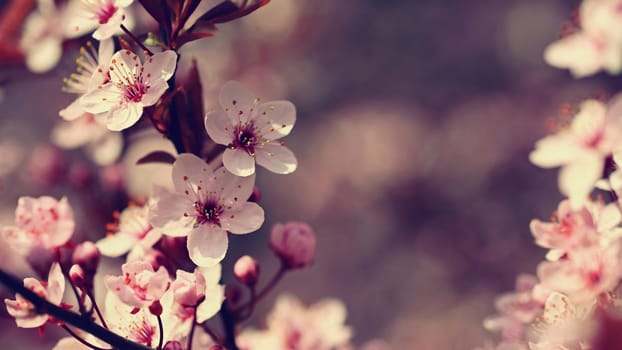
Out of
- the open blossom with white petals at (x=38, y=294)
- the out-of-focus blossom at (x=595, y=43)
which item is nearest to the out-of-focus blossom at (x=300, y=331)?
the open blossom with white petals at (x=38, y=294)

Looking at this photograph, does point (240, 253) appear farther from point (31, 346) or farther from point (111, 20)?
point (111, 20)

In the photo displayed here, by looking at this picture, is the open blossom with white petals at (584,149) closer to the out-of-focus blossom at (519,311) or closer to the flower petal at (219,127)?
the out-of-focus blossom at (519,311)

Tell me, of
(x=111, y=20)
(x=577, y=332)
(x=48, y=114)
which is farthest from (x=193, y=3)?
(x=48, y=114)

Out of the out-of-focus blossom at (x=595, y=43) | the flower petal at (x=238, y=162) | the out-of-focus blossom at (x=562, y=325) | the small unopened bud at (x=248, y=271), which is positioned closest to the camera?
the out-of-focus blossom at (x=562, y=325)

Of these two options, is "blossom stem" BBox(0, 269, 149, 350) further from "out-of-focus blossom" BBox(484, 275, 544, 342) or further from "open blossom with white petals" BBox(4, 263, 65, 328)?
"out-of-focus blossom" BBox(484, 275, 544, 342)

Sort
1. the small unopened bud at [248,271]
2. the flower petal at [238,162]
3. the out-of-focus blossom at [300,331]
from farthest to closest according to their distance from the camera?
the out-of-focus blossom at [300,331] < the small unopened bud at [248,271] < the flower petal at [238,162]

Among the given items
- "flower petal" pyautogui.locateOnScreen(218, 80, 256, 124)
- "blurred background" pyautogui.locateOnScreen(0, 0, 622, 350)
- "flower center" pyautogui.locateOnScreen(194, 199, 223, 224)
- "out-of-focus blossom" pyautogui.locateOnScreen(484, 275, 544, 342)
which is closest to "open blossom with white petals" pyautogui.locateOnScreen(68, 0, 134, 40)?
"flower petal" pyautogui.locateOnScreen(218, 80, 256, 124)

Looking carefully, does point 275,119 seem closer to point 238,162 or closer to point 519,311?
point 238,162

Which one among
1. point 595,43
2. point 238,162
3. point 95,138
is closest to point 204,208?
point 238,162
